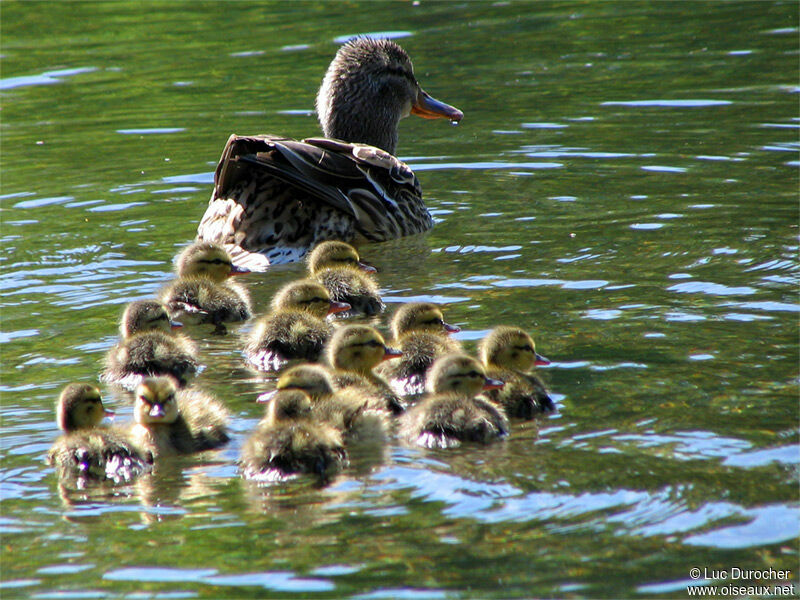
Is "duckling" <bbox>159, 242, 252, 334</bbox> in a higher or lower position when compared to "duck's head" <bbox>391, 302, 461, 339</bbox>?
lower

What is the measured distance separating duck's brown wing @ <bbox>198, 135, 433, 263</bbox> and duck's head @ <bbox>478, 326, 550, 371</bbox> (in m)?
2.69

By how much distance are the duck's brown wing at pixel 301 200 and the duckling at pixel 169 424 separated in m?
3.08

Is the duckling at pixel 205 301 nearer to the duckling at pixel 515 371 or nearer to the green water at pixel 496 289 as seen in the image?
the green water at pixel 496 289

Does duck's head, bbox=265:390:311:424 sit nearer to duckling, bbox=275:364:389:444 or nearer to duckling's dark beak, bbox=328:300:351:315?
duckling, bbox=275:364:389:444

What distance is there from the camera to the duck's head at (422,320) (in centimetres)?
593

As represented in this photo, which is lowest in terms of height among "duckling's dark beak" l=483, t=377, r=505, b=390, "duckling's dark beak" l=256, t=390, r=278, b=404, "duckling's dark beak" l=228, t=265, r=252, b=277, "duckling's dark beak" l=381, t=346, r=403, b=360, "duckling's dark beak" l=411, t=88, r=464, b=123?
"duckling's dark beak" l=228, t=265, r=252, b=277

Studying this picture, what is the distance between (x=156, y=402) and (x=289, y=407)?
52 cm

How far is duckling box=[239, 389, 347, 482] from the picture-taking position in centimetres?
449

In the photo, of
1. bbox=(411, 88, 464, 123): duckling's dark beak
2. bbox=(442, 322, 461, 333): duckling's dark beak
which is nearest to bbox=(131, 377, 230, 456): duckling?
bbox=(442, 322, 461, 333): duckling's dark beak

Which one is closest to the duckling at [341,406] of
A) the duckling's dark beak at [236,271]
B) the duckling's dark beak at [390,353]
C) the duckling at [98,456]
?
the duckling's dark beak at [390,353]

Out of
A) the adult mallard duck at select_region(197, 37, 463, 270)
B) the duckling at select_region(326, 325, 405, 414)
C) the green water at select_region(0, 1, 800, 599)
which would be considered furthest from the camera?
the adult mallard duck at select_region(197, 37, 463, 270)

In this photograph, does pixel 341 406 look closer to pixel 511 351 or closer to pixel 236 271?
pixel 511 351

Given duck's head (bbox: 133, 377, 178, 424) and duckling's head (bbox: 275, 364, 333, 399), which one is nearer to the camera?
duck's head (bbox: 133, 377, 178, 424)

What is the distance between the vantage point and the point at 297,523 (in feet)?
13.4
